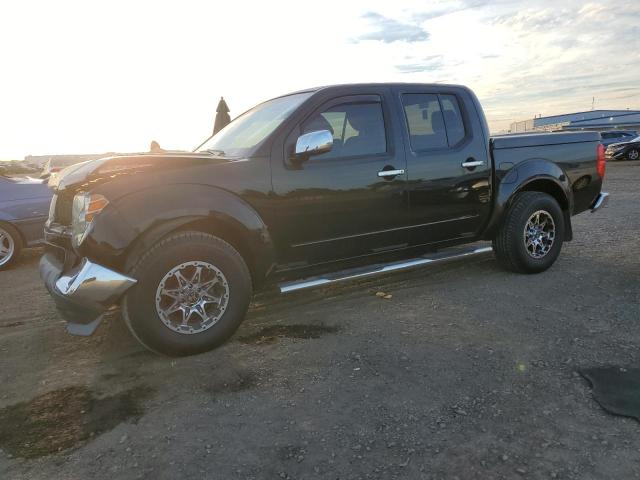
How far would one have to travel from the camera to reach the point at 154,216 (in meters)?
3.27

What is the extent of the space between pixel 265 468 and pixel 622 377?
2168 mm

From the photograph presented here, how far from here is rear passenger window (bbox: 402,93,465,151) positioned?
14.6 feet

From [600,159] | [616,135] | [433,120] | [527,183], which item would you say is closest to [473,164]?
[433,120]

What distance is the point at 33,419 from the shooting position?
276 centimetres

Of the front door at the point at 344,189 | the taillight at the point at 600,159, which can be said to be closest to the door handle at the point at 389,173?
the front door at the point at 344,189

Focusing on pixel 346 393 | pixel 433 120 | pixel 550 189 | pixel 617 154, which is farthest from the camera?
pixel 617 154

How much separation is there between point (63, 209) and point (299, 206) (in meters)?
1.81

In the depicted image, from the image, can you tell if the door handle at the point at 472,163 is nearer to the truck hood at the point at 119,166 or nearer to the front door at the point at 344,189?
the front door at the point at 344,189

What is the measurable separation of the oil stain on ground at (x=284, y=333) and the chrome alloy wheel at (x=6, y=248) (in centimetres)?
466

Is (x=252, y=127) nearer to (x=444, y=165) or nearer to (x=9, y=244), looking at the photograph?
(x=444, y=165)

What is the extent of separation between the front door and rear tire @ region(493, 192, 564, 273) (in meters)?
1.30

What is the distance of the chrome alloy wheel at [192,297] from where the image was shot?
3.35 m

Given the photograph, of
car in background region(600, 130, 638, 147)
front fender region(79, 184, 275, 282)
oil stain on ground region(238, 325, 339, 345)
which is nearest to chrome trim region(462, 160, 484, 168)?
oil stain on ground region(238, 325, 339, 345)

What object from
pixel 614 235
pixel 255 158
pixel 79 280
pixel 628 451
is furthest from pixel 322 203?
pixel 614 235
